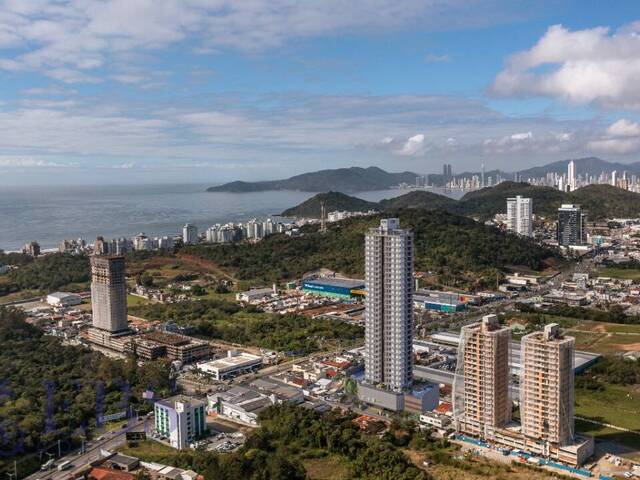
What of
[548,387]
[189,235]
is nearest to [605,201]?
[189,235]

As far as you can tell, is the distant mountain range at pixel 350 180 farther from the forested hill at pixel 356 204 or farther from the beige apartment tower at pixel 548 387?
the beige apartment tower at pixel 548 387

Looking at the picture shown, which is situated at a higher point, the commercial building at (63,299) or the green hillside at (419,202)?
the green hillside at (419,202)

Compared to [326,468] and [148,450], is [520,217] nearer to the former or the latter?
[326,468]

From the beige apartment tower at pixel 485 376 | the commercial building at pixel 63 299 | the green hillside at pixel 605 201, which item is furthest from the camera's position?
the green hillside at pixel 605 201

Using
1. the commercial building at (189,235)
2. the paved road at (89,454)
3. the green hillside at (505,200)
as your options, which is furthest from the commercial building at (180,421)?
the green hillside at (505,200)

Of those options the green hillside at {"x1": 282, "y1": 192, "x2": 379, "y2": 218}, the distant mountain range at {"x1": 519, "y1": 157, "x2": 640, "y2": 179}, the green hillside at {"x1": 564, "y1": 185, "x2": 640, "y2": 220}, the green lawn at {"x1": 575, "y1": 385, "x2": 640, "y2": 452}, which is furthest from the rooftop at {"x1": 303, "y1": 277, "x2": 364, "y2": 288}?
the distant mountain range at {"x1": 519, "y1": 157, "x2": 640, "y2": 179}

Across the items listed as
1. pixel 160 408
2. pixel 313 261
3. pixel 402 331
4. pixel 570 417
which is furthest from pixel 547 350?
pixel 313 261

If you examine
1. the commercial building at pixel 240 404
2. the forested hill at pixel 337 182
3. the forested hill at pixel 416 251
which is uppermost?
the forested hill at pixel 337 182
